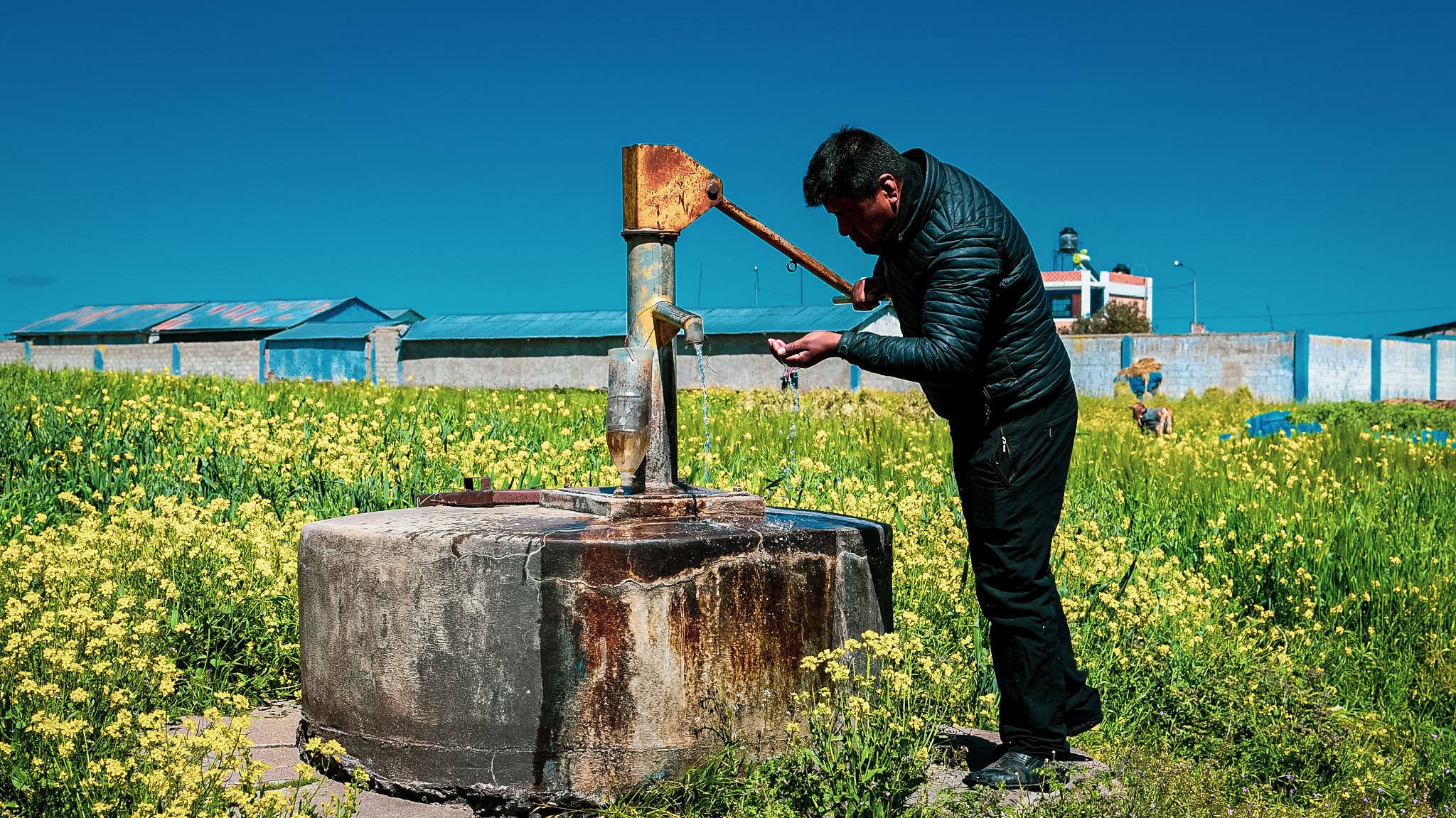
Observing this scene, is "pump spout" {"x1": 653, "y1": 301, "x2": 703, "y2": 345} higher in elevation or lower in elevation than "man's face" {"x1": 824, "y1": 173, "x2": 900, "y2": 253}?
lower

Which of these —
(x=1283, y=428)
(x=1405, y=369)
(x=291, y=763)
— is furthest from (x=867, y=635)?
(x=1405, y=369)

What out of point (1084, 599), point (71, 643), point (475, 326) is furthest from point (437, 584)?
point (475, 326)

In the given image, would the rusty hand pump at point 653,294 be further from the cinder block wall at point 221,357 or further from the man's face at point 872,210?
the cinder block wall at point 221,357

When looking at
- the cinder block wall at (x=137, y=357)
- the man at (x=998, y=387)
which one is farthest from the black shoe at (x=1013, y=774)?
the cinder block wall at (x=137, y=357)

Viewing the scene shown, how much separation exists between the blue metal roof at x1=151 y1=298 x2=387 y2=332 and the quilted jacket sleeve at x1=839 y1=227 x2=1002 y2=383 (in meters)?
34.0

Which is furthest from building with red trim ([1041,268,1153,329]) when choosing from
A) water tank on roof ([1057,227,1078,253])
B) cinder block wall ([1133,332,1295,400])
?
cinder block wall ([1133,332,1295,400])

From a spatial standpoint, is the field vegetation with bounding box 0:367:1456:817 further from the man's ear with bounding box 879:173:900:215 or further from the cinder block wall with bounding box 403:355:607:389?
the cinder block wall with bounding box 403:355:607:389

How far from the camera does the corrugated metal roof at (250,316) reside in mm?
34500

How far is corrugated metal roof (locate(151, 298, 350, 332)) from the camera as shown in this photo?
34.5 meters

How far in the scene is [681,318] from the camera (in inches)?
133

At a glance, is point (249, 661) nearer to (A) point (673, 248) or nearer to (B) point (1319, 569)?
(A) point (673, 248)

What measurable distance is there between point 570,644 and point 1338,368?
3110cm

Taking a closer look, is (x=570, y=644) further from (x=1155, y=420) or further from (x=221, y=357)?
(x=221, y=357)

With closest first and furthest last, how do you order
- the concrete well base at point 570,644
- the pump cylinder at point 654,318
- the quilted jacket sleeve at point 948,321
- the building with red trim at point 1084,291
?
the quilted jacket sleeve at point 948,321 → the concrete well base at point 570,644 → the pump cylinder at point 654,318 → the building with red trim at point 1084,291
